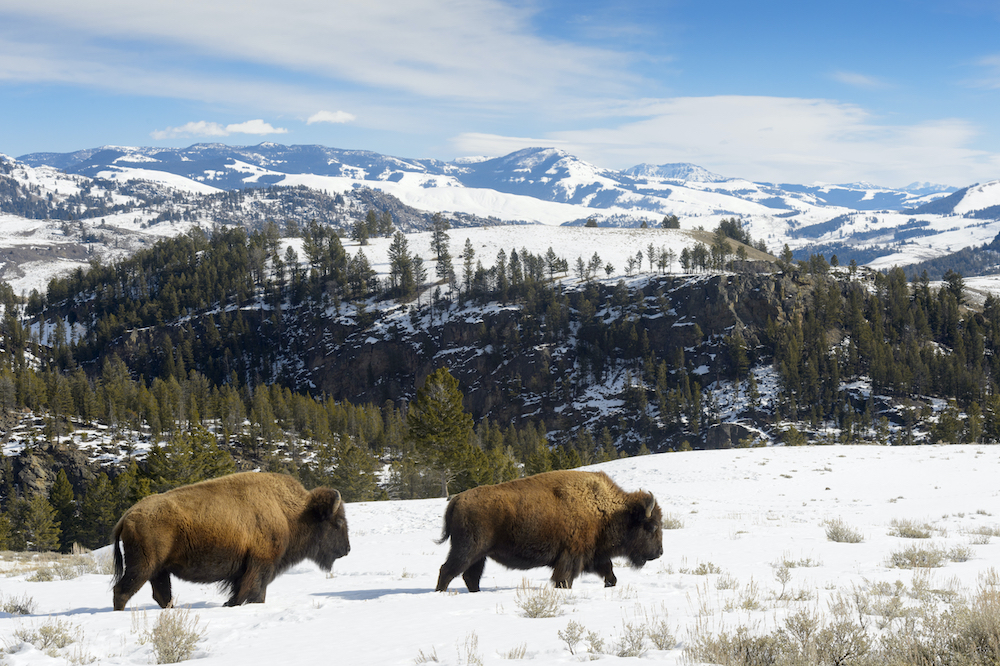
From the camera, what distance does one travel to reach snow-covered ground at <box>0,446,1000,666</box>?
19.9ft

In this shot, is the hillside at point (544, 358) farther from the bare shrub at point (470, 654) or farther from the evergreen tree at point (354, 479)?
the bare shrub at point (470, 654)

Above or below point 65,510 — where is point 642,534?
above

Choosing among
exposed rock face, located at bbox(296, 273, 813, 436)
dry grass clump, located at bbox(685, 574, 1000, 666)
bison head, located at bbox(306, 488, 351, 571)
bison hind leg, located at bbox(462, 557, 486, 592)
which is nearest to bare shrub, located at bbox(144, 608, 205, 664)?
bison head, located at bbox(306, 488, 351, 571)

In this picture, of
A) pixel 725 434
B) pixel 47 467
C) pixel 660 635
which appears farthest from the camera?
pixel 725 434

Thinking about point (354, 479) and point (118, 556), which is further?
point (354, 479)

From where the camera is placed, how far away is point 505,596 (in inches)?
341

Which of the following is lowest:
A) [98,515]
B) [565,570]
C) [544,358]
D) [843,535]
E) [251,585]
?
[98,515]

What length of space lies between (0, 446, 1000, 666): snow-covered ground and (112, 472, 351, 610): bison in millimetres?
483

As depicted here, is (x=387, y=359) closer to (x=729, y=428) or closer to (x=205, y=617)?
(x=729, y=428)

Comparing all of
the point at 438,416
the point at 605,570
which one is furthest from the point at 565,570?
the point at 438,416

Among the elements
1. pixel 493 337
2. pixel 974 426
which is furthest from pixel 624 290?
pixel 974 426

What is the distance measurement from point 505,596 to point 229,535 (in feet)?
12.6

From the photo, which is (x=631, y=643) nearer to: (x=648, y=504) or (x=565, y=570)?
(x=565, y=570)

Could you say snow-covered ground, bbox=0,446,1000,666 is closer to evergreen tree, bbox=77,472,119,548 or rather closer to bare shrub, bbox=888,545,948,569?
bare shrub, bbox=888,545,948,569
